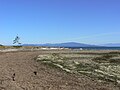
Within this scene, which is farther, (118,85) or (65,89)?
(118,85)

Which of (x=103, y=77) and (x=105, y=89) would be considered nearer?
(x=105, y=89)

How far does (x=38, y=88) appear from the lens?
21562 millimetres

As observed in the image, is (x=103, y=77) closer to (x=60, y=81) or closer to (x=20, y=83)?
(x=60, y=81)

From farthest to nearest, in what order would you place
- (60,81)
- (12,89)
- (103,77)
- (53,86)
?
(103,77) → (60,81) → (53,86) → (12,89)

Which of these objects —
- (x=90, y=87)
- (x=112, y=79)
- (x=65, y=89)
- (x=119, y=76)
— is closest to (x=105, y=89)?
(x=90, y=87)

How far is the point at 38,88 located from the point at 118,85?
275 inches

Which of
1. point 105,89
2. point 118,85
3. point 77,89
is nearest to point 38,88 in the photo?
point 77,89

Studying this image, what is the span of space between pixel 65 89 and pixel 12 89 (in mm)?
4198

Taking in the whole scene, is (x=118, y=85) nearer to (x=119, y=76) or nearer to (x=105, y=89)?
(x=105, y=89)

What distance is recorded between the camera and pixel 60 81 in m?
25.0

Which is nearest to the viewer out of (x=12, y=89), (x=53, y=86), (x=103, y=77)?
(x=12, y=89)

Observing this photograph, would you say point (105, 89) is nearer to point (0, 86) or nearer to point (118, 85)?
point (118, 85)

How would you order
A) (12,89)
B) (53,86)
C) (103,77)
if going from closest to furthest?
(12,89) < (53,86) < (103,77)

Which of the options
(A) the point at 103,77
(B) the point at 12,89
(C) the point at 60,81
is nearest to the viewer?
(B) the point at 12,89
